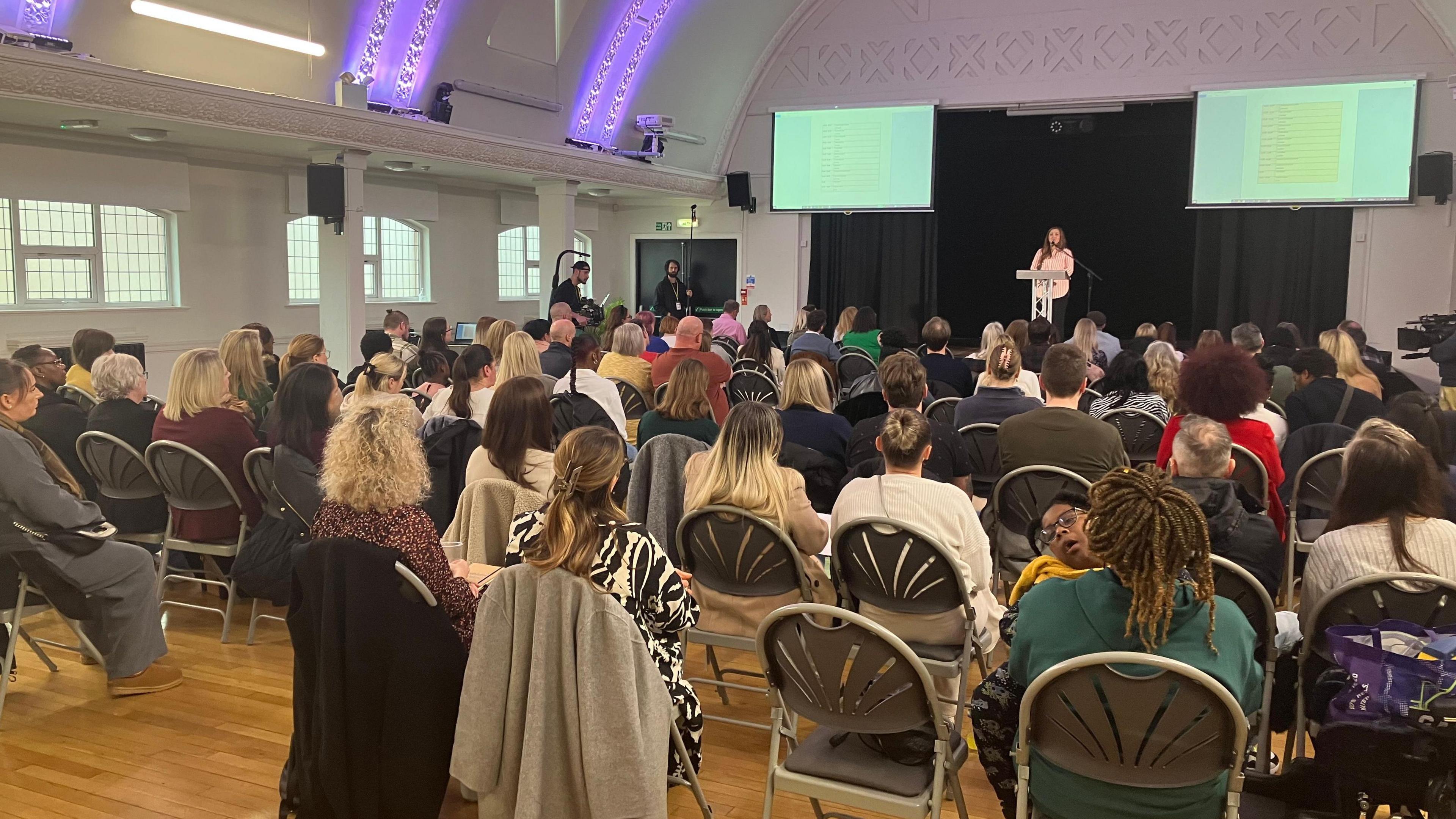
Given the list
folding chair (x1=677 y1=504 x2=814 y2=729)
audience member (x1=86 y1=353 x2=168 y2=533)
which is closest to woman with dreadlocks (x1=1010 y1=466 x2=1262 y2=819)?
folding chair (x1=677 y1=504 x2=814 y2=729)

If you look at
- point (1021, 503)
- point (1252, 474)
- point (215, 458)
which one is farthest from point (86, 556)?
point (1252, 474)

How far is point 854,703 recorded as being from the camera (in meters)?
2.32

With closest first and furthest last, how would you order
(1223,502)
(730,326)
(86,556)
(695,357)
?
(1223,502), (86,556), (695,357), (730,326)

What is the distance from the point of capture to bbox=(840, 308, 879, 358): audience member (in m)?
9.16

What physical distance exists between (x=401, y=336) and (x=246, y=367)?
10.4 ft

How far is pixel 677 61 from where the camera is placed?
576 inches

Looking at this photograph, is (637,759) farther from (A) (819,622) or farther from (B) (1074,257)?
(B) (1074,257)

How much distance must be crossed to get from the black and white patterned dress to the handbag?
5.66 ft

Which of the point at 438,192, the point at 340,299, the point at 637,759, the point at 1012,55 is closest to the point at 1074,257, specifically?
the point at 1012,55

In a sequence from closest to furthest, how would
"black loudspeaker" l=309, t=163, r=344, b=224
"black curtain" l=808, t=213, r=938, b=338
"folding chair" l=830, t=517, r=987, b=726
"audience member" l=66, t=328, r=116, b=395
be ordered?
1. "folding chair" l=830, t=517, r=987, b=726
2. "audience member" l=66, t=328, r=116, b=395
3. "black loudspeaker" l=309, t=163, r=344, b=224
4. "black curtain" l=808, t=213, r=938, b=338

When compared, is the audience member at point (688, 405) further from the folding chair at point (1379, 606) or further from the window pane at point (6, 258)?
the window pane at point (6, 258)

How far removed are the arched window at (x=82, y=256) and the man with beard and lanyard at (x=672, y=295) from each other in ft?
21.7

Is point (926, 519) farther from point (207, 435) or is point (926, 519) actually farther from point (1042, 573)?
point (207, 435)

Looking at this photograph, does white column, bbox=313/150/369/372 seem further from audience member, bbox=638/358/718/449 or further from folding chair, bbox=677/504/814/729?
folding chair, bbox=677/504/814/729
